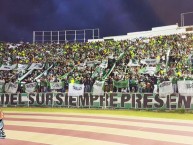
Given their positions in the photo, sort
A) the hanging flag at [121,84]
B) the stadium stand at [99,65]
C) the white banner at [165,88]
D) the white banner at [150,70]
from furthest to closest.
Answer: the white banner at [150,70] < the stadium stand at [99,65] < the hanging flag at [121,84] < the white banner at [165,88]

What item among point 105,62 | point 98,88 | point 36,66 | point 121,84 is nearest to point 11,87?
point 98,88

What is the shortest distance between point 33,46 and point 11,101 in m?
29.2

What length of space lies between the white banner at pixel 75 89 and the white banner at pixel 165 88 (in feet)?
20.6

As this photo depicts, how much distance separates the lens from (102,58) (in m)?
45.8

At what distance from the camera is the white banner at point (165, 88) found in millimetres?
24805

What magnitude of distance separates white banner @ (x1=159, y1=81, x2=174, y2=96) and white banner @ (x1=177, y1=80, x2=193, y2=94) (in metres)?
0.58

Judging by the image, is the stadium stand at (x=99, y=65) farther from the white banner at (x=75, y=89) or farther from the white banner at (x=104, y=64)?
the white banner at (x=75, y=89)

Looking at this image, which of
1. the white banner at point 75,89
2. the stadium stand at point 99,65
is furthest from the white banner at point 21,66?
the white banner at point 75,89

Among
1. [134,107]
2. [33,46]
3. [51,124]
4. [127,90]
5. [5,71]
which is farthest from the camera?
[33,46]

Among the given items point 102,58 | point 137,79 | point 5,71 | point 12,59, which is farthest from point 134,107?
point 12,59

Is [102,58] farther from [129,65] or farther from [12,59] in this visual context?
[12,59]

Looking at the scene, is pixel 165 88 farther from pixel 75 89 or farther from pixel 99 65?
pixel 99 65

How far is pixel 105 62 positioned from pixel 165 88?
705 inches

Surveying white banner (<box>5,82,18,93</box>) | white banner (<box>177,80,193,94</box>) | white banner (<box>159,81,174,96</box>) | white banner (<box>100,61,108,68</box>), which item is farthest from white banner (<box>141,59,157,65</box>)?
white banner (<box>177,80,193,94</box>)
